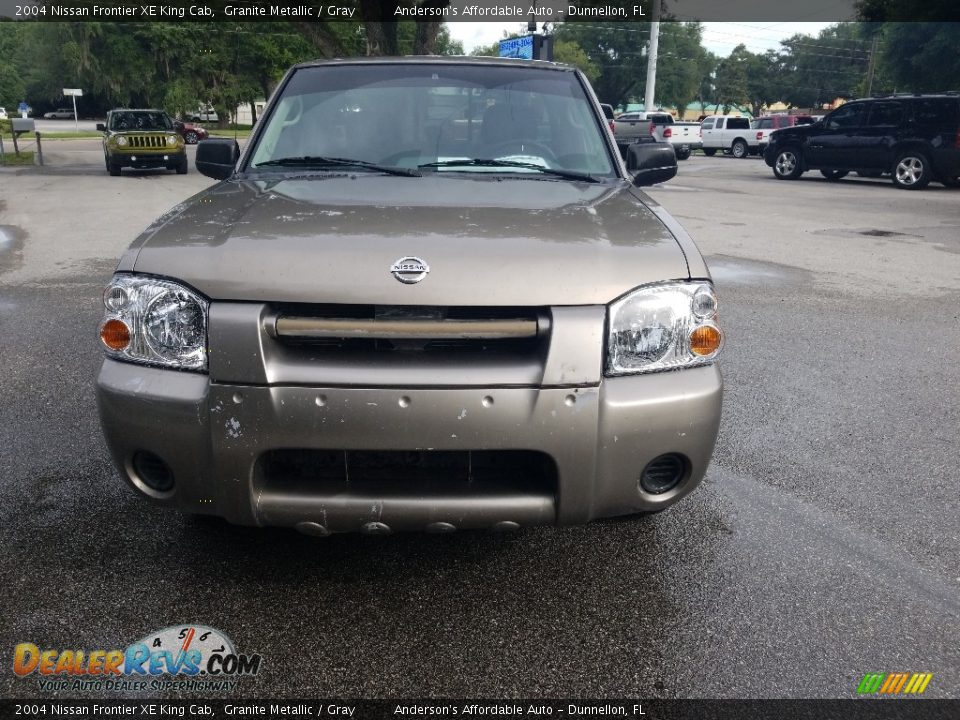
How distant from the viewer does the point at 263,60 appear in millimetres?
55562

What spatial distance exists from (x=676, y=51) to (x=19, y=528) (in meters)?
96.7

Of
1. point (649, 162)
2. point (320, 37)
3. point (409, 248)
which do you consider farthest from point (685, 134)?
point (409, 248)

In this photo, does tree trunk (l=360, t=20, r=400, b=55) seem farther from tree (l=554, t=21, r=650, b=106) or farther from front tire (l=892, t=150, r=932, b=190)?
tree (l=554, t=21, r=650, b=106)

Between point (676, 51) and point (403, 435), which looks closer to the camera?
point (403, 435)

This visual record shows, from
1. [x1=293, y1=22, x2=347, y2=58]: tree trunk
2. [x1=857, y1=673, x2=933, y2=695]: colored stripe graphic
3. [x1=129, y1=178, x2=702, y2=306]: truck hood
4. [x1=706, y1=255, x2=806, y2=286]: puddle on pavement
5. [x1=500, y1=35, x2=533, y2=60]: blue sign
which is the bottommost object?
[x1=857, y1=673, x2=933, y2=695]: colored stripe graphic

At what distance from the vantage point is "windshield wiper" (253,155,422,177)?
326 centimetres

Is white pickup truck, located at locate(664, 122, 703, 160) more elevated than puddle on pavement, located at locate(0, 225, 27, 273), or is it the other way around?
white pickup truck, located at locate(664, 122, 703, 160)

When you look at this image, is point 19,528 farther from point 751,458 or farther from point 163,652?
point 751,458

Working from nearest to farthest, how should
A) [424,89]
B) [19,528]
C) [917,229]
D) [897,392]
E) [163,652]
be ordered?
[163,652]
[19,528]
[424,89]
[897,392]
[917,229]

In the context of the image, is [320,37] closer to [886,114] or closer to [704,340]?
[886,114]

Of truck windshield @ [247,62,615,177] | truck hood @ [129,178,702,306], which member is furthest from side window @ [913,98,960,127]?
truck hood @ [129,178,702,306]

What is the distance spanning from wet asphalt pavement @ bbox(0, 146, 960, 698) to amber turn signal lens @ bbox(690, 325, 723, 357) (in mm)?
839

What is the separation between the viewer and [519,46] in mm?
31234

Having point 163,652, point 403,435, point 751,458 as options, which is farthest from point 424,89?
point 163,652
